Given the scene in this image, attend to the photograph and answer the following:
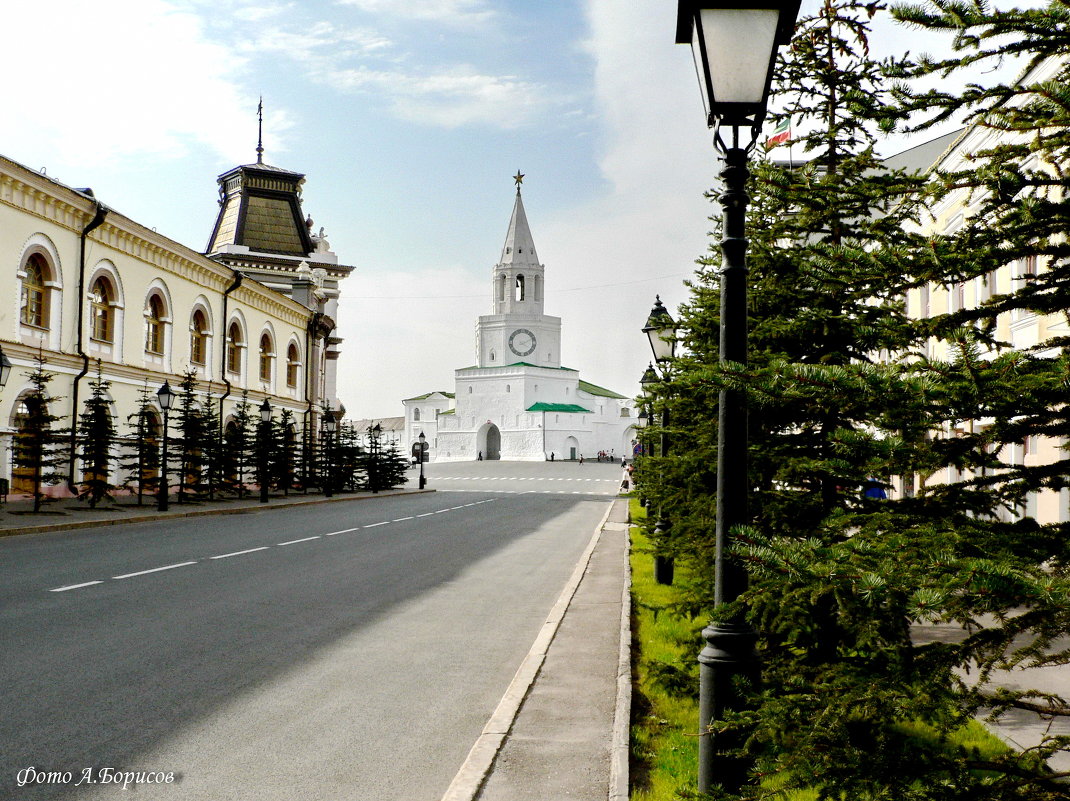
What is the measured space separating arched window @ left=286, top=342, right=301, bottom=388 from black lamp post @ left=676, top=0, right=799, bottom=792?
41848 mm

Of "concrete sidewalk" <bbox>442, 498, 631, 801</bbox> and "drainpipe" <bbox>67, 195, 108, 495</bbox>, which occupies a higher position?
"drainpipe" <bbox>67, 195, 108, 495</bbox>

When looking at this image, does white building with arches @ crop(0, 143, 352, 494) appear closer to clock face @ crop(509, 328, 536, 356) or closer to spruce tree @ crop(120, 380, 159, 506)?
spruce tree @ crop(120, 380, 159, 506)

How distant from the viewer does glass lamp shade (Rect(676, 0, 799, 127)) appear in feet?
11.0

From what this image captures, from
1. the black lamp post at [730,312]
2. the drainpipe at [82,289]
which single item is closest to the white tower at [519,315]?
the drainpipe at [82,289]

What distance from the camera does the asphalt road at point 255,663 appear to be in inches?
189

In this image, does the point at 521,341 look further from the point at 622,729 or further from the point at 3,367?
the point at 622,729

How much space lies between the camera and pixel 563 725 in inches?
212

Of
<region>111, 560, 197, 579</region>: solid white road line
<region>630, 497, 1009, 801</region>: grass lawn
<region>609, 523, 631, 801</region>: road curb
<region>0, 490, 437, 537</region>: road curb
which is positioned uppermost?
<region>609, 523, 631, 801</region>: road curb

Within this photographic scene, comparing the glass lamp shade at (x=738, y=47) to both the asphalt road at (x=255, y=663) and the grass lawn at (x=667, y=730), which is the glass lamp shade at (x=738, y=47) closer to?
the grass lawn at (x=667, y=730)

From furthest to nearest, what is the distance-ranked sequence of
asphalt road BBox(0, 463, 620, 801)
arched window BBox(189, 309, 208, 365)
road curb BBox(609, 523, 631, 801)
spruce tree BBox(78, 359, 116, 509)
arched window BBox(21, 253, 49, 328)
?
arched window BBox(189, 309, 208, 365) < arched window BBox(21, 253, 49, 328) < spruce tree BBox(78, 359, 116, 509) < asphalt road BBox(0, 463, 620, 801) < road curb BBox(609, 523, 631, 801)

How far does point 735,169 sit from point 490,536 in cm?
1624

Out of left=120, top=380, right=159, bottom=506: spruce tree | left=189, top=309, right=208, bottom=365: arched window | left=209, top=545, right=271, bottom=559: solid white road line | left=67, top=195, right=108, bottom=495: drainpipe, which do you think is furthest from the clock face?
left=209, top=545, right=271, bottom=559: solid white road line

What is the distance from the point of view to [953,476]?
21.9m

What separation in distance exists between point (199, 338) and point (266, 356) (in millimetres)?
6152
